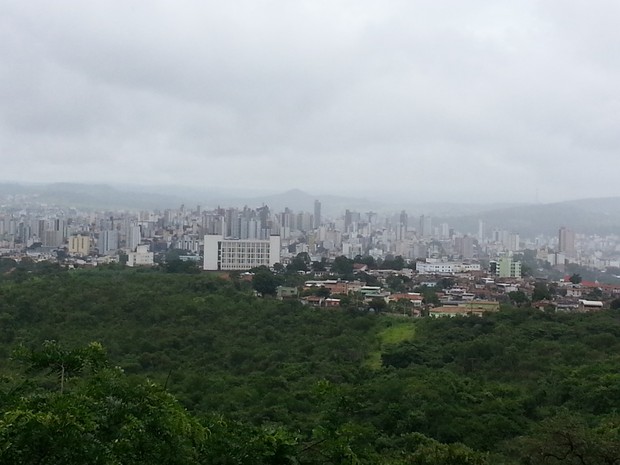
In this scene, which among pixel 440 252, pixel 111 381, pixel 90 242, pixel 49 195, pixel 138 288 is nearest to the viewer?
pixel 111 381

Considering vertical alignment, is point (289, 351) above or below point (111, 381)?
below

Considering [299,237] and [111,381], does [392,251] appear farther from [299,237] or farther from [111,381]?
[111,381]

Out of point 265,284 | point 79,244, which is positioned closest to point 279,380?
point 265,284

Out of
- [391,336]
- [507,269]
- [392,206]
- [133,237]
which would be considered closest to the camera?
[391,336]

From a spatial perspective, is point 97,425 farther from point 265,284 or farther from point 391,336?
point 265,284

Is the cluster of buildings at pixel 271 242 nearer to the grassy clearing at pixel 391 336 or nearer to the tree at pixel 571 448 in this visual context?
the grassy clearing at pixel 391 336

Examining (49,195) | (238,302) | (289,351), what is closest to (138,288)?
(238,302)

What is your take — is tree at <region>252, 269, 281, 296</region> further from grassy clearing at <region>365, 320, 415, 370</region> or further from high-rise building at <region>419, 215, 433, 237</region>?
high-rise building at <region>419, 215, 433, 237</region>
